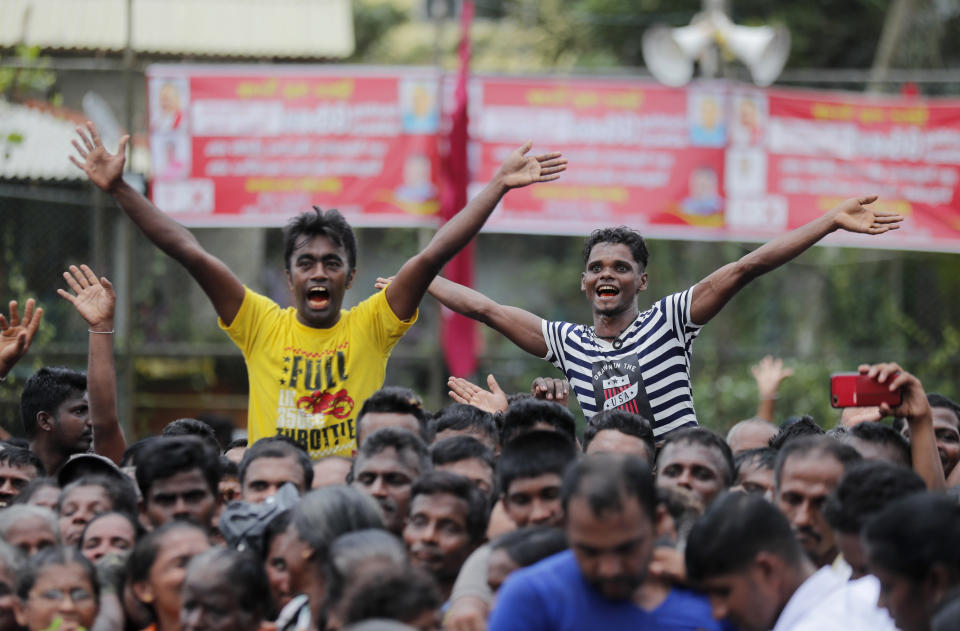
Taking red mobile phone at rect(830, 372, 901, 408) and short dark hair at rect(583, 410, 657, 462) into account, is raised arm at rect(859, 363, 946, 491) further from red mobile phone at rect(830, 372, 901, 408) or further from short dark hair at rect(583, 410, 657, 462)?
short dark hair at rect(583, 410, 657, 462)

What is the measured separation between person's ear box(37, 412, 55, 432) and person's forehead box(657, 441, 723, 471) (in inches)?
124

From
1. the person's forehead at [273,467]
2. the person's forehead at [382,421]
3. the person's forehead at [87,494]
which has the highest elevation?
the person's forehead at [382,421]

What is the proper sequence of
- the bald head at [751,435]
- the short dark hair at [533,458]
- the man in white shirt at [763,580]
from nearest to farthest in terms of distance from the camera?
the man in white shirt at [763,580]
the short dark hair at [533,458]
the bald head at [751,435]

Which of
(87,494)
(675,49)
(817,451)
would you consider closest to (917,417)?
(817,451)

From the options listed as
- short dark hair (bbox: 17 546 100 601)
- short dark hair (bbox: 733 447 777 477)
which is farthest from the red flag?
short dark hair (bbox: 17 546 100 601)

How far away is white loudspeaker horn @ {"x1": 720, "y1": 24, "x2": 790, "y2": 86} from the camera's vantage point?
1075 cm

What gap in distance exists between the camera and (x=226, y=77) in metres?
9.63

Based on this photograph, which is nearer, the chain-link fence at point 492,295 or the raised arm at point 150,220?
the raised arm at point 150,220

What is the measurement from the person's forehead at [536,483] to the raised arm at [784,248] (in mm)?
1648

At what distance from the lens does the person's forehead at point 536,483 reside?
4.27 m

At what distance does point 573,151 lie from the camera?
992cm

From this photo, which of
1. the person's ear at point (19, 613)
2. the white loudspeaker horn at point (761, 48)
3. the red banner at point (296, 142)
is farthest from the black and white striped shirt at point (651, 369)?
the white loudspeaker horn at point (761, 48)

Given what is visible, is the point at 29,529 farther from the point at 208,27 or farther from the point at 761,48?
the point at 208,27

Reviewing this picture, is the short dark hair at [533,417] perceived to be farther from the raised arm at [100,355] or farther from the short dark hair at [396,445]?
the raised arm at [100,355]
